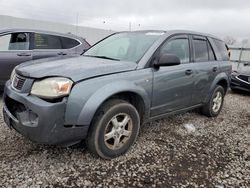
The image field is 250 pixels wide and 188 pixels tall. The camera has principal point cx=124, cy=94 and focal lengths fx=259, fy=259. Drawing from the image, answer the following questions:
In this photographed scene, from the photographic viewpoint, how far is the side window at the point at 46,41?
6.05 metres

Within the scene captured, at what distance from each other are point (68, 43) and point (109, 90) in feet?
13.1

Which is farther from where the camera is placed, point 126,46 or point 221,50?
point 221,50

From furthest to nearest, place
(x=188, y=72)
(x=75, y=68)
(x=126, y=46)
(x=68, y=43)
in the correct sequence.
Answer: (x=68, y=43) < (x=188, y=72) < (x=126, y=46) < (x=75, y=68)

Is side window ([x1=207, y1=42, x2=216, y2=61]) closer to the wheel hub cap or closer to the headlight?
the wheel hub cap

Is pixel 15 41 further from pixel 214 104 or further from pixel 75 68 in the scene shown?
pixel 214 104

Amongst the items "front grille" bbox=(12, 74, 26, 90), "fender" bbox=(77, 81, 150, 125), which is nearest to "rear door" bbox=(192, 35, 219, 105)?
"fender" bbox=(77, 81, 150, 125)

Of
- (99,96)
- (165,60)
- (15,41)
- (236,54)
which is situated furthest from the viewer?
(236,54)

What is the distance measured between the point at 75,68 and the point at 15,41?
3.52m

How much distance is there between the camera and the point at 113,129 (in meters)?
3.21

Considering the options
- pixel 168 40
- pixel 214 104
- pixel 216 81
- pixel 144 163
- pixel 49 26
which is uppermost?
pixel 49 26

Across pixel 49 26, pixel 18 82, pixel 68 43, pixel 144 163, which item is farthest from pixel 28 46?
pixel 49 26

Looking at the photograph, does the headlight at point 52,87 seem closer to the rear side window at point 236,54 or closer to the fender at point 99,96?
the fender at point 99,96

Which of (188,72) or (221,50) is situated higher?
(221,50)

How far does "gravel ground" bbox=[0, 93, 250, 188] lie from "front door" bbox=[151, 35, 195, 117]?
547 mm
